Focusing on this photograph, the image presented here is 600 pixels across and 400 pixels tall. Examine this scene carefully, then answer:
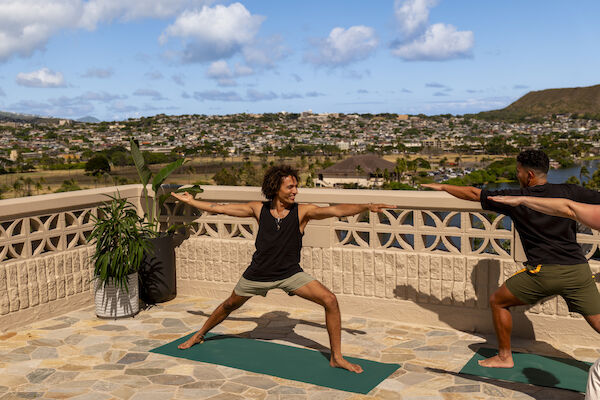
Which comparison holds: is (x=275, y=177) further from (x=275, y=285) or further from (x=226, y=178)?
(x=226, y=178)

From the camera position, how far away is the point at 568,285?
15.7ft

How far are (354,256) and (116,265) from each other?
247cm

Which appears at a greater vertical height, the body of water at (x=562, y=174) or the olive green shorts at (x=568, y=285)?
the olive green shorts at (x=568, y=285)

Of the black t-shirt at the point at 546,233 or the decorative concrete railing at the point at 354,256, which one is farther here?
the decorative concrete railing at the point at 354,256

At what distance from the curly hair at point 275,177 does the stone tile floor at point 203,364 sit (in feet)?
4.78

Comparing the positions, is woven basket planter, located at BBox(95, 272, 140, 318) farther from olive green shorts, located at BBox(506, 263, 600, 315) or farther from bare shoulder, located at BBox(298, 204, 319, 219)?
olive green shorts, located at BBox(506, 263, 600, 315)

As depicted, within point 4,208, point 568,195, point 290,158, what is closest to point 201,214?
point 4,208

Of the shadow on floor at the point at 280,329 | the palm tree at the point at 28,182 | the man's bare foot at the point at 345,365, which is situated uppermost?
the man's bare foot at the point at 345,365

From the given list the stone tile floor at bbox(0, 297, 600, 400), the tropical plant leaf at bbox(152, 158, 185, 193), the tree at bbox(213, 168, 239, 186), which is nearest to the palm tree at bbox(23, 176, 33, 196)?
the tree at bbox(213, 168, 239, 186)

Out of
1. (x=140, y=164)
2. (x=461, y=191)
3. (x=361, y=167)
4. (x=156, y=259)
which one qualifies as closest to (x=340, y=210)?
(x=461, y=191)

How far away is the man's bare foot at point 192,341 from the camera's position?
5.95 metres

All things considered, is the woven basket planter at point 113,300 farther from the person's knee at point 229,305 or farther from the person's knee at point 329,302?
the person's knee at point 329,302

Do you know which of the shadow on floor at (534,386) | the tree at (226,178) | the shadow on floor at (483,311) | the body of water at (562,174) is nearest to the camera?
the shadow on floor at (534,386)

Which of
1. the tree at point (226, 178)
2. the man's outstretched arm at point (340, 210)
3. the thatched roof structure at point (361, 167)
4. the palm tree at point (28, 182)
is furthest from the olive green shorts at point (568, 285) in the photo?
the thatched roof structure at point (361, 167)
